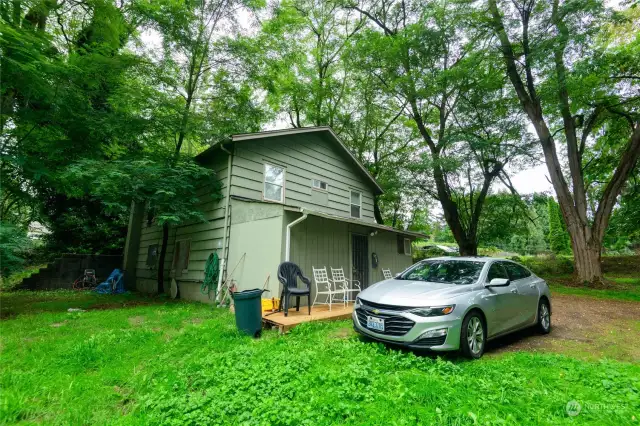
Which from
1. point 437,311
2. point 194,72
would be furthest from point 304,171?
point 437,311

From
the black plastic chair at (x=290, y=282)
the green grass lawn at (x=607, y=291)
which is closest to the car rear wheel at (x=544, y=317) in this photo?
the black plastic chair at (x=290, y=282)

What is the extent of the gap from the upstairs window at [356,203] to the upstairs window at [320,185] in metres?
1.74

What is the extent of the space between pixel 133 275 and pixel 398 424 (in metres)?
14.2

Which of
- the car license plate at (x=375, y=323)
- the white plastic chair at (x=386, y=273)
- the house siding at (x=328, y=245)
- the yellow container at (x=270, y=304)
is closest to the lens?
the car license plate at (x=375, y=323)

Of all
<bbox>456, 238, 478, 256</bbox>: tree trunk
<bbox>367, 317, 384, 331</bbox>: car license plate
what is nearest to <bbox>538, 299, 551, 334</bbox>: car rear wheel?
<bbox>367, 317, 384, 331</bbox>: car license plate

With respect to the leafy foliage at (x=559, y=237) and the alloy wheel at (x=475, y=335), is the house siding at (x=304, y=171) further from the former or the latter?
the leafy foliage at (x=559, y=237)

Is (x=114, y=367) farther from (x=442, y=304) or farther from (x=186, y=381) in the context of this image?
(x=442, y=304)

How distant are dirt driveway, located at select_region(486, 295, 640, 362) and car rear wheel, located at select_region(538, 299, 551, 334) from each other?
5.2 inches

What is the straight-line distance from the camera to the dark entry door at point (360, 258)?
9.84 meters

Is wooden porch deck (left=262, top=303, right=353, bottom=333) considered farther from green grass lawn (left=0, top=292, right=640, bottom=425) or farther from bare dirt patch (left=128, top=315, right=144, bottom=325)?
bare dirt patch (left=128, top=315, right=144, bottom=325)

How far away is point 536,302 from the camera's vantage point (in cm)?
558

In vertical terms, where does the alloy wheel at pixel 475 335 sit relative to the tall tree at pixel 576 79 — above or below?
below

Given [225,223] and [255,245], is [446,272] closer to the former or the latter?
[255,245]

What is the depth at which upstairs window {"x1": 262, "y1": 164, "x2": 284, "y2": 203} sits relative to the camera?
9.91 metres
